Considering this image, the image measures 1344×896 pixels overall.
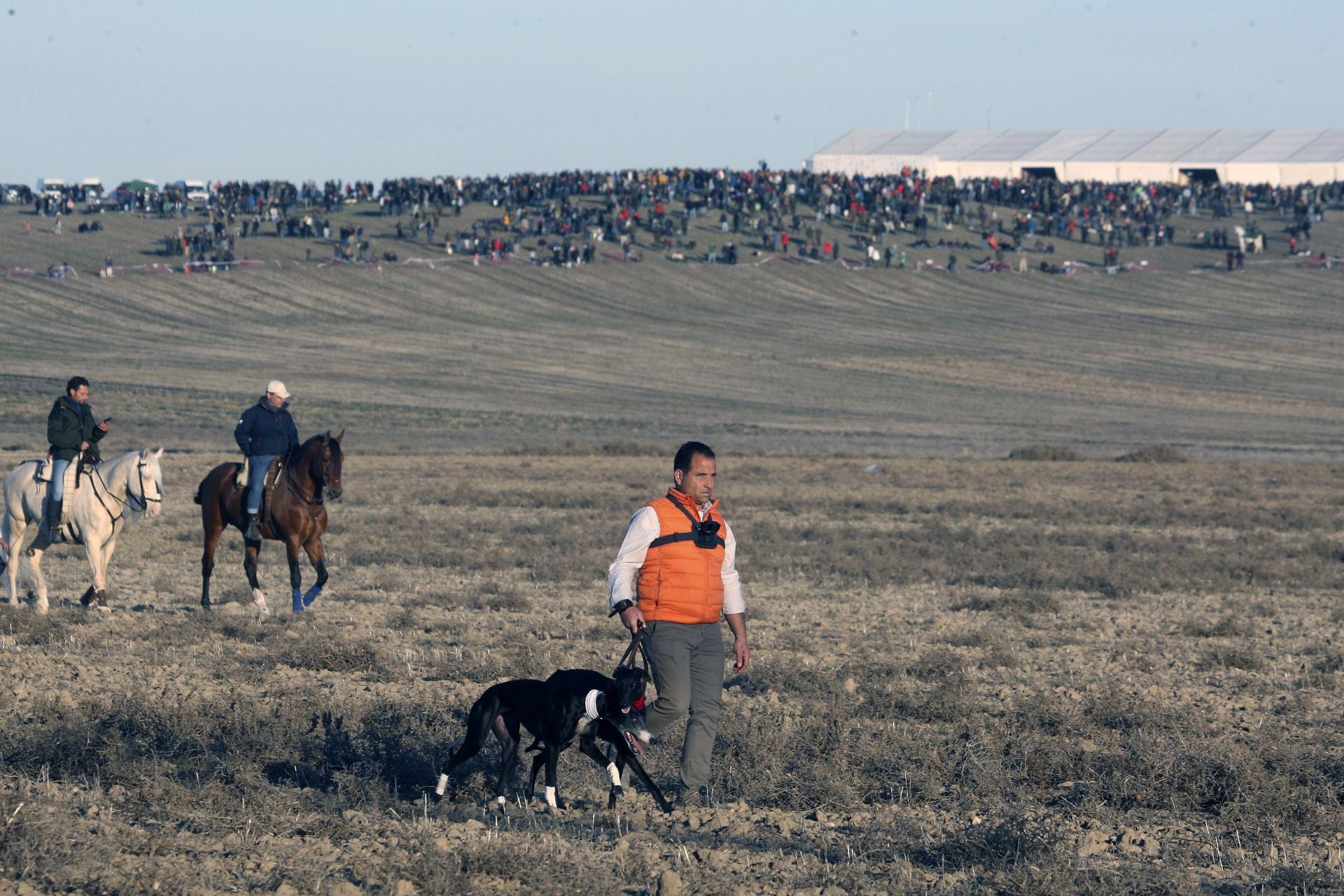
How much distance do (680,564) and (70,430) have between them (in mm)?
8388

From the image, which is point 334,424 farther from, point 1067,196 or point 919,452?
point 1067,196

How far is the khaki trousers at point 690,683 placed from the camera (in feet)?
26.7

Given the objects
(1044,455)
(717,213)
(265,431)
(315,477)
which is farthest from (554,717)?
(717,213)

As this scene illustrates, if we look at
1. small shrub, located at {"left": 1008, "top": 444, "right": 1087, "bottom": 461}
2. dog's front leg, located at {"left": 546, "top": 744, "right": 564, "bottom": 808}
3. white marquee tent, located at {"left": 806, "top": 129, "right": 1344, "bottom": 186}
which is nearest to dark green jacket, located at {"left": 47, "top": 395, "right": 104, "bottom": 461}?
dog's front leg, located at {"left": 546, "top": 744, "right": 564, "bottom": 808}

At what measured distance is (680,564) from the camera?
8102mm

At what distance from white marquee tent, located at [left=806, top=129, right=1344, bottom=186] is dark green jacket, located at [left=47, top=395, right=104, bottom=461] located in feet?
300

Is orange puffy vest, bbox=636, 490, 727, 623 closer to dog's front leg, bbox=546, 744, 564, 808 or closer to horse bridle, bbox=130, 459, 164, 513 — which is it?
dog's front leg, bbox=546, 744, 564, 808

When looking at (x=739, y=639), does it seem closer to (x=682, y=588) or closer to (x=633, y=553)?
(x=682, y=588)

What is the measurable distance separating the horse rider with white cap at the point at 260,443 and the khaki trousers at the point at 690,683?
7640 millimetres

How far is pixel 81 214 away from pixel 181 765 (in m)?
73.6

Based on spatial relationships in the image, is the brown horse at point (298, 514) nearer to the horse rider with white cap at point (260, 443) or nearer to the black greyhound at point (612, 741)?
the horse rider with white cap at point (260, 443)

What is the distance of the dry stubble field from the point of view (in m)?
7.36

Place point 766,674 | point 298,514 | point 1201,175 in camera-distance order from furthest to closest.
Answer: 1. point 1201,175
2. point 298,514
3. point 766,674

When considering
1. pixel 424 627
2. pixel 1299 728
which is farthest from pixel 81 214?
pixel 1299 728
